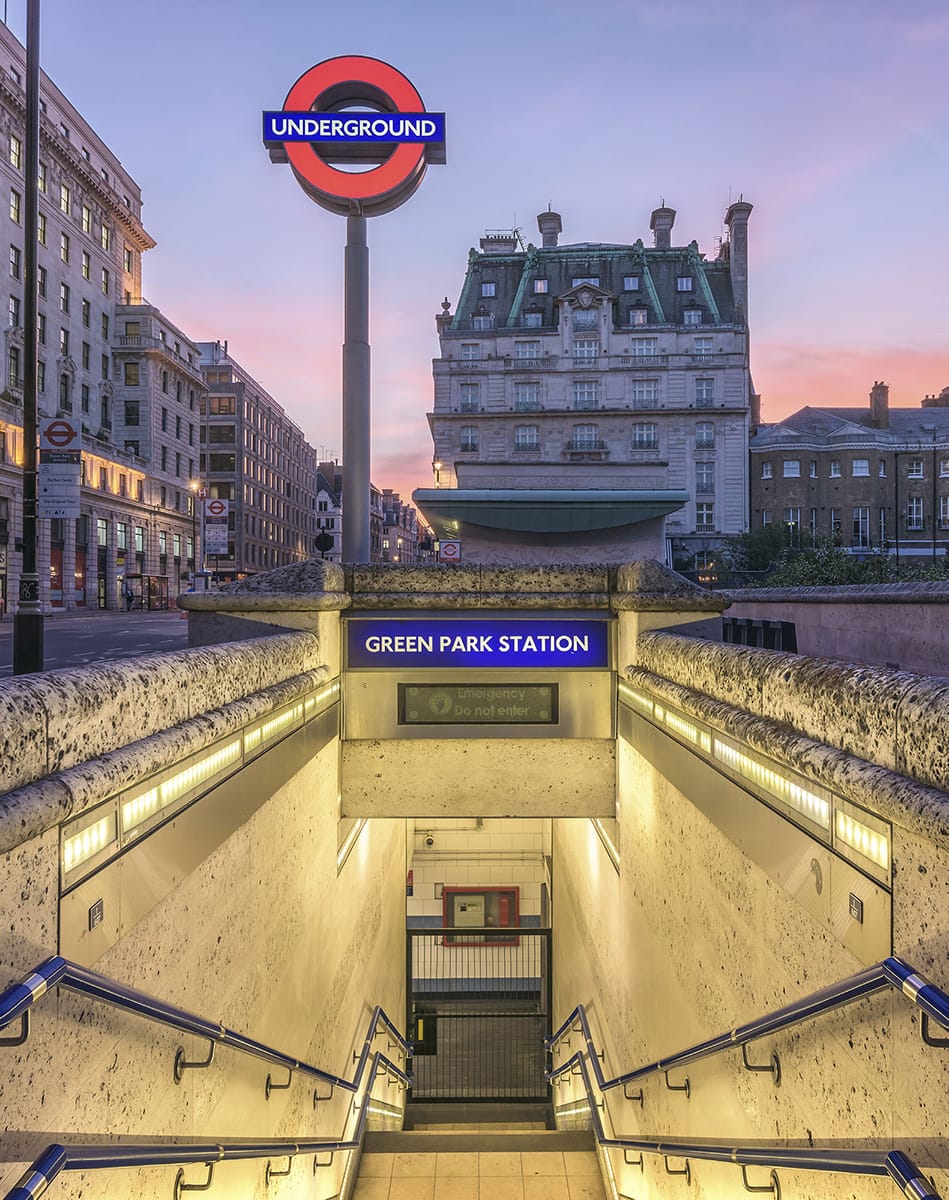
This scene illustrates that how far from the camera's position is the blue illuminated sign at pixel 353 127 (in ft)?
36.7

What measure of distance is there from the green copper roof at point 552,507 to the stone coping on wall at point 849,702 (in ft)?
87.3

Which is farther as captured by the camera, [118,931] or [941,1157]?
[118,931]

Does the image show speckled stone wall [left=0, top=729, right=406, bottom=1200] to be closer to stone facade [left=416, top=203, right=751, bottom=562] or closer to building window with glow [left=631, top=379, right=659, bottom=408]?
stone facade [left=416, top=203, right=751, bottom=562]

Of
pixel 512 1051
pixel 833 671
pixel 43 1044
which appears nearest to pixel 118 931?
pixel 43 1044

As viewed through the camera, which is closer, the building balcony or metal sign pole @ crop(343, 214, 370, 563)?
metal sign pole @ crop(343, 214, 370, 563)

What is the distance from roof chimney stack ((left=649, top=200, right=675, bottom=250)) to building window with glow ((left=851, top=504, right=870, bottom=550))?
27.8 meters

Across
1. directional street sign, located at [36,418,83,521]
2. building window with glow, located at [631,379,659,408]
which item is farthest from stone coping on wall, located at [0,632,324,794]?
building window with glow, located at [631,379,659,408]

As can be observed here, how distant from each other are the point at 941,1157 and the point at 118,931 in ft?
10.5

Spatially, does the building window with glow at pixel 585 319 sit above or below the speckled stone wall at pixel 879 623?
above

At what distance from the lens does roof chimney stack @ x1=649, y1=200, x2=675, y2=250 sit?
6334 centimetres

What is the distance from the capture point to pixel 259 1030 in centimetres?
554

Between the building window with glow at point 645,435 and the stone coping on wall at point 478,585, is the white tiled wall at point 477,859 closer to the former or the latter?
the stone coping on wall at point 478,585

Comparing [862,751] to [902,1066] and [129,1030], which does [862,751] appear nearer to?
[902,1066]

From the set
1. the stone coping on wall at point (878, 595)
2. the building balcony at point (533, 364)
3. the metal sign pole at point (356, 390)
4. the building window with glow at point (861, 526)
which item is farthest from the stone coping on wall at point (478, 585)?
the building window with glow at point (861, 526)
